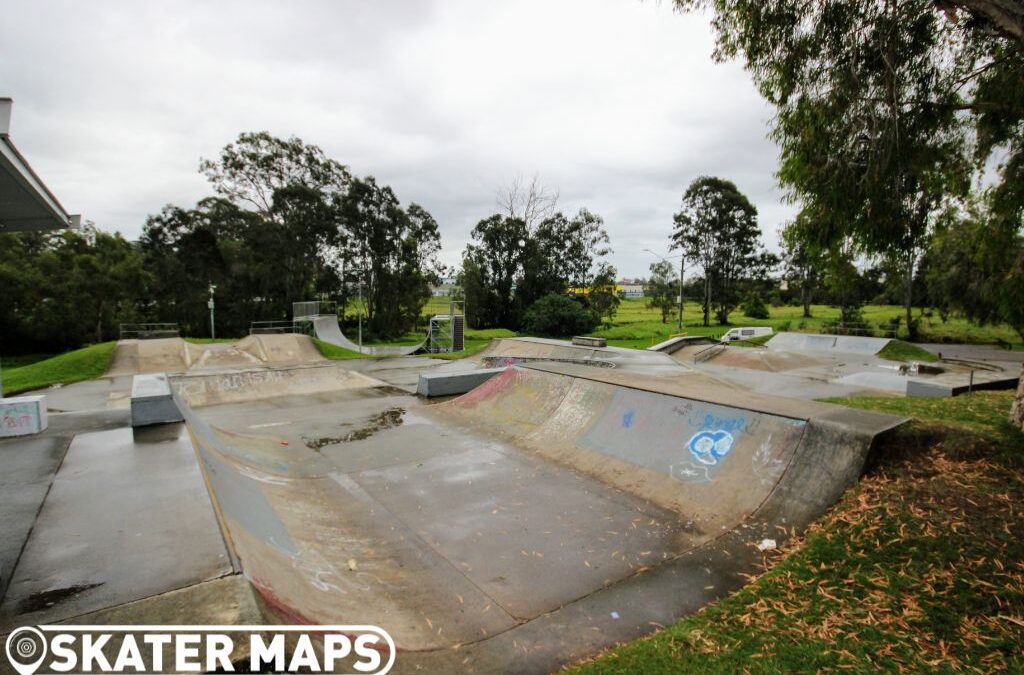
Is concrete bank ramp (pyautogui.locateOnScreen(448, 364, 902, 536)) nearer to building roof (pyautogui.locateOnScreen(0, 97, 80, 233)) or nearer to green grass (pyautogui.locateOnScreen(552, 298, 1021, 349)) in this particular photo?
building roof (pyautogui.locateOnScreen(0, 97, 80, 233))

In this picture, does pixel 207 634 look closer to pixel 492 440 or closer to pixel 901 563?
pixel 901 563

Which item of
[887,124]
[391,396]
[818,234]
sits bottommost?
[391,396]

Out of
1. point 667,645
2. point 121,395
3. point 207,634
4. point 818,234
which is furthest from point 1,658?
point 121,395

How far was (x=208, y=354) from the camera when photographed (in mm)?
22906

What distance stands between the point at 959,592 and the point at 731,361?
2132 cm

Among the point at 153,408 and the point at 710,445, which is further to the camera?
the point at 153,408

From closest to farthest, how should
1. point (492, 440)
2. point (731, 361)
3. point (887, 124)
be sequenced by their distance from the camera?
point (887, 124) → point (492, 440) → point (731, 361)

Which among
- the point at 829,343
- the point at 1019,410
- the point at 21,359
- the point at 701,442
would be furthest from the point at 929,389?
the point at 21,359

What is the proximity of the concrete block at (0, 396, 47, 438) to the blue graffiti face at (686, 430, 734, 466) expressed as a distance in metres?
9.85

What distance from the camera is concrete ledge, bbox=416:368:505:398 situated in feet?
46.6

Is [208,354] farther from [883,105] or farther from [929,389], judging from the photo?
[929,389]

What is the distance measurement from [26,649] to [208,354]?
2355 centimetres

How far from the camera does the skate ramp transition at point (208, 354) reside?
20250 mm

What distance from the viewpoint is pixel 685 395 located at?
327 inches
